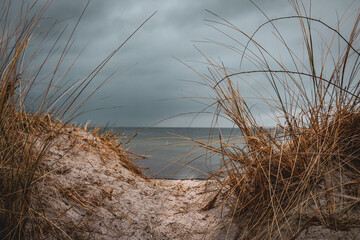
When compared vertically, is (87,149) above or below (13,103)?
below

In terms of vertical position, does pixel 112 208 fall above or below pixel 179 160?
below

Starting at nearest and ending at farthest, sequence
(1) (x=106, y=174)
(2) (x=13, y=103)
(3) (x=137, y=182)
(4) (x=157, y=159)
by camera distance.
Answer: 1. (2) (x=13, y=103)
2. (1) (x=106, y=174)
3. (3) (x=137, y=182)
4. (4) (x=157, y=159)

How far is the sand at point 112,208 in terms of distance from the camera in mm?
1308

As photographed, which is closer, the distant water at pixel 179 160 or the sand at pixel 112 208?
the sand at pixel 112 208

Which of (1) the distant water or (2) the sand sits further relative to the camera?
(1) the distant water

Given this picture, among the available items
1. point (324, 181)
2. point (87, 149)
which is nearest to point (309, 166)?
point (324, 181)

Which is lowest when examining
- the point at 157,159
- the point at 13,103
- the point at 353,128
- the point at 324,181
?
the point at 157,159

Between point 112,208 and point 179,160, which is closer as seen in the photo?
point 179,160

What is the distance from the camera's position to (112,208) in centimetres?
161

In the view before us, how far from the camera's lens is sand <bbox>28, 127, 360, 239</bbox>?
4.29ft

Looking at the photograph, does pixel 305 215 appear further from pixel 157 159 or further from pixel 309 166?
pixel 157 159

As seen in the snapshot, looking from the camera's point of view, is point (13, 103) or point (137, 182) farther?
point (137, 182)

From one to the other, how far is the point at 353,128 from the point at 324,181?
35 cm

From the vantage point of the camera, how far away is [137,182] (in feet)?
7.27
